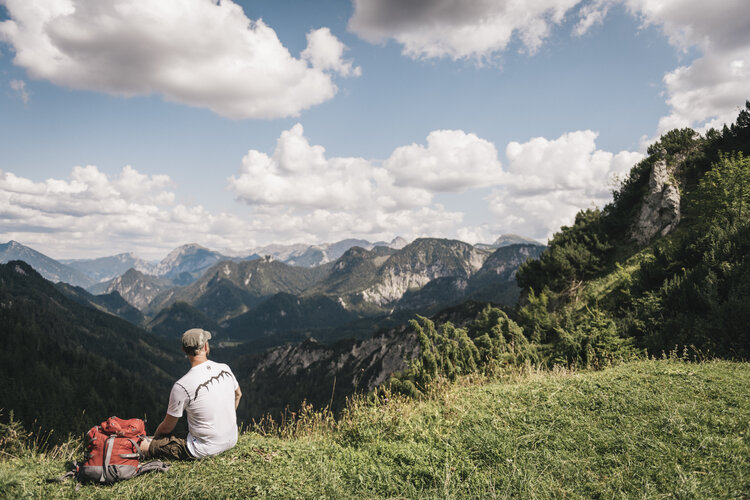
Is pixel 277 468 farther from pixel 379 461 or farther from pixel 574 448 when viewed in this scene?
pixel 574 448

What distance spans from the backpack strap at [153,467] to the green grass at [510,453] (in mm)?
156

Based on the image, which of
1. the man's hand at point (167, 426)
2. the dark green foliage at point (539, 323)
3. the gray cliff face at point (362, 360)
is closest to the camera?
the man's hand at point (167, 426)

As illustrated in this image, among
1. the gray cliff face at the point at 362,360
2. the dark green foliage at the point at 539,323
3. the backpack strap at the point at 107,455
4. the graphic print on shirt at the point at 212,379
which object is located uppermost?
the graphic print on shirt at the point at 212,379

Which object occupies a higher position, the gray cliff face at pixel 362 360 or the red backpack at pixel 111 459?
the red backpack at pixel 111 459

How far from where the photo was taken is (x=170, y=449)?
641cm

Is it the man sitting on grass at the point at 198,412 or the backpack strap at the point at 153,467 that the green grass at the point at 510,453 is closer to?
the backpack strap at the point at 153,467

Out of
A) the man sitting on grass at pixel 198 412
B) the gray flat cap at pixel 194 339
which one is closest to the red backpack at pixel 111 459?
the man sitting on grass at pixel 198 412

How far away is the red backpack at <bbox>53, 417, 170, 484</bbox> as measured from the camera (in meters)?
5.90

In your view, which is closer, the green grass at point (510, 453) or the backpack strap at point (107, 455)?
the green grass at point (510, 453)

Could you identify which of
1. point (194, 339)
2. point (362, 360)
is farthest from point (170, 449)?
point (362, 360)

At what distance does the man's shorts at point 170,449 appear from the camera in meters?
6.39

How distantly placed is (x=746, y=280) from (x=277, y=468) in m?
16.6

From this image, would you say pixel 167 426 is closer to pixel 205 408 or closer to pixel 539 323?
pixel 205 408

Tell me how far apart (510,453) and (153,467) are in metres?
6.41
